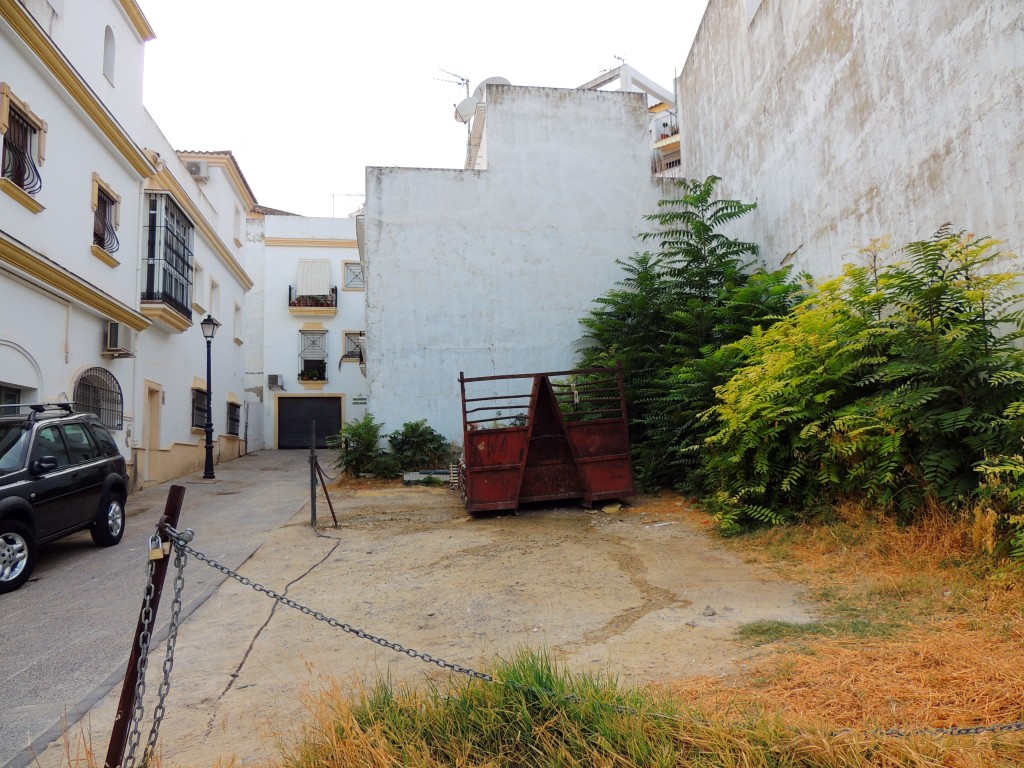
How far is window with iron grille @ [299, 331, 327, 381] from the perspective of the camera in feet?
93.8

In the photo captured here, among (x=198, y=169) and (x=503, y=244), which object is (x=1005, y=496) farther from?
(x=198, y=169)

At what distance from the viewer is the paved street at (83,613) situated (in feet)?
13.7

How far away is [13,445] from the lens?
7.54m

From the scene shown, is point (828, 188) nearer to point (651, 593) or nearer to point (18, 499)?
point (651, 593)

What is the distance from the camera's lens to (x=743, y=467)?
335 inches

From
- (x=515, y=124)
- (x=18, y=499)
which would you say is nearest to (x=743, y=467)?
(x=18, y=499)

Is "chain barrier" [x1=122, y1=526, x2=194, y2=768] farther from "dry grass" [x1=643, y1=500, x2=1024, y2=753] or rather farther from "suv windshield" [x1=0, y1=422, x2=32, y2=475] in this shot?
"suv windshield" [x1=0, y1=422, x2=32, y2=475]

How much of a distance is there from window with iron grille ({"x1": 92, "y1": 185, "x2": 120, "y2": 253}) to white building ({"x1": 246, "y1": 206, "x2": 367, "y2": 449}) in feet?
47.5

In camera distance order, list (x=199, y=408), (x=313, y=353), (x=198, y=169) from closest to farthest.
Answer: (x=199, y=408)
(x=198, y=169)
(x=313, y=353)

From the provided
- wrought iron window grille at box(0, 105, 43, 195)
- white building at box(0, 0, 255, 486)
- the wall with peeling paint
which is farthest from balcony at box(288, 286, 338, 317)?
wrought iron window grille at box(0, 105, 43, 195)

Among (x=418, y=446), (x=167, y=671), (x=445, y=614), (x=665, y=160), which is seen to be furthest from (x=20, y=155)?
(x=665, y=160)

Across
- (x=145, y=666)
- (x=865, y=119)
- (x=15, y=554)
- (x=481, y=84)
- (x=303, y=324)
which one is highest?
(x=481, y=84)

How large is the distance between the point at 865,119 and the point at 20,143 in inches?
462

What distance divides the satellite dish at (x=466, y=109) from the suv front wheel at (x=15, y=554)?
17168 millimetres
